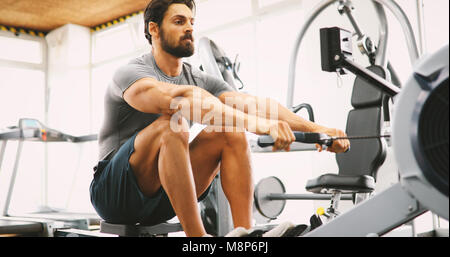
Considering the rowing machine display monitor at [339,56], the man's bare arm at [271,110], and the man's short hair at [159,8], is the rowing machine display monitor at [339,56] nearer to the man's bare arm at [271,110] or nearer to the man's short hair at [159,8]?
the man's bare arm at [271,110]

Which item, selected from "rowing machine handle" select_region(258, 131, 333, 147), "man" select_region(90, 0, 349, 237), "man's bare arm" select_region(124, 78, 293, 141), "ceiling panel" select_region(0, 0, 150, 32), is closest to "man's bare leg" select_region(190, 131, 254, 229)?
"man" select_region(90, 0, 349, 237)

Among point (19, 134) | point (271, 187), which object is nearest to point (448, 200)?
point (271, 187)

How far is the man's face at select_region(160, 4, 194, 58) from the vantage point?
1.84m

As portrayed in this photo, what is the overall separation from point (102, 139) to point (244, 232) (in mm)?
741

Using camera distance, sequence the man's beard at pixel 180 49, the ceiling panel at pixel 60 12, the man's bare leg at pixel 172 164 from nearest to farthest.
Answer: the man's bare leg at pixel 172 164, the man's beard at pixel 180 49, the ceiling panel at pixel 60 12

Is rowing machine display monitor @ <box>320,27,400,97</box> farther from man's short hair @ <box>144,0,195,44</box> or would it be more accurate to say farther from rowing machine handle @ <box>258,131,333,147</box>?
man's short hair @ <box>144,0,195,44</box>

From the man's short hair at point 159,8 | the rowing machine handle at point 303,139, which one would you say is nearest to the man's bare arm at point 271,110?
the rowing machine handle at point 303,139

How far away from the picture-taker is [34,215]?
395 centimetres

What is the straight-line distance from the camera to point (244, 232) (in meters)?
1.17

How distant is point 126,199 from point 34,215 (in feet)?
9.69

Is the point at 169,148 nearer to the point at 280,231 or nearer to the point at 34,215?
the point at 280,231

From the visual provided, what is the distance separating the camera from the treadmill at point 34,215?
234 centimetres

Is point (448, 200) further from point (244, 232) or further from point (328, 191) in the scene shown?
point (328, 191)

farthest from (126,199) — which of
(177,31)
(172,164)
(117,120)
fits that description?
(177,31)
